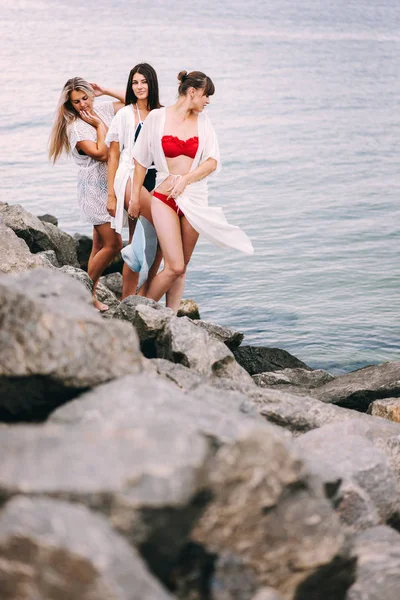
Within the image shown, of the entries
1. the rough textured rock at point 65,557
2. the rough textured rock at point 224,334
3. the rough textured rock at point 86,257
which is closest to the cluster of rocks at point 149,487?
the rough textured rock at point 65,557

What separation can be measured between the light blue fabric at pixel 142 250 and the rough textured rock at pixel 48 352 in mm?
3802

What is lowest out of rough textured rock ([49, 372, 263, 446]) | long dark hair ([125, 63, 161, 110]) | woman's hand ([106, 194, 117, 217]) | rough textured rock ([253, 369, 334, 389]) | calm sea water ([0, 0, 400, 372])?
calm sea water ([0, 0, 400, 372])

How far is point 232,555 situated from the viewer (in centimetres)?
303

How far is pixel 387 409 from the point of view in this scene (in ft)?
21.4

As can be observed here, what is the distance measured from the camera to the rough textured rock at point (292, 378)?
8099 mm

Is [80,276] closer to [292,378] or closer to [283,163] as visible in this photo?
[292,378]

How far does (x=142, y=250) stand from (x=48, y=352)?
4.10m

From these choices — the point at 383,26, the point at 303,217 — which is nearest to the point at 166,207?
the point at 303,217

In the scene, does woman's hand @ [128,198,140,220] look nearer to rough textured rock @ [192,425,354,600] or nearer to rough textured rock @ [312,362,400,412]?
rough textured rock @ [312,362,400,412]

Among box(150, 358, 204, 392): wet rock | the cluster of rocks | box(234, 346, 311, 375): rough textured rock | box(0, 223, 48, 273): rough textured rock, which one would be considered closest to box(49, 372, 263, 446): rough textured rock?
the cluster of rocks

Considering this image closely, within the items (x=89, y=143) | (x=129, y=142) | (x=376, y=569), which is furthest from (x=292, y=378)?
(x=376, y=569)

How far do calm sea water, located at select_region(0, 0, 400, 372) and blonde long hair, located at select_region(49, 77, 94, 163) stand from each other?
4.49 meters

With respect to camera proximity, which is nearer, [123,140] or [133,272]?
[123,140]

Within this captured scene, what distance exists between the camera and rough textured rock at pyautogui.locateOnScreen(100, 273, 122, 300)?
1040 cm
